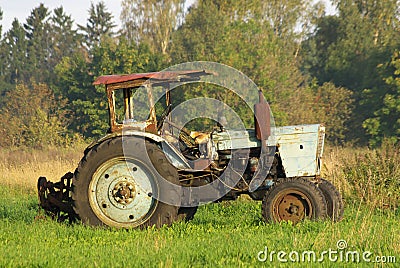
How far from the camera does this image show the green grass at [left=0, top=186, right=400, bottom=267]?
674cm

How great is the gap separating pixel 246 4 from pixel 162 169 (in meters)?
42.7

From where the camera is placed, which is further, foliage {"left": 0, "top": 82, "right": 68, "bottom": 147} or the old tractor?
foliage {"left": 0, "top": 82, "right": 68, "bottom": 147}

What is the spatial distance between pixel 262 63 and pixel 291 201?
30.4 meters

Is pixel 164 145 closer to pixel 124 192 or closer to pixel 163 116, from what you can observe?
pixel 163 116

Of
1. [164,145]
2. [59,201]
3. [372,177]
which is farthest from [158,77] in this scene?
[372,177]

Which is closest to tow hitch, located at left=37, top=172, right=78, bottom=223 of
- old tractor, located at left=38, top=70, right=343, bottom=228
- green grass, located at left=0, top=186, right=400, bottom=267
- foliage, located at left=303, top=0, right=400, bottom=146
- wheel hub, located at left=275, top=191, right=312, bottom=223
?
old tractor, located at left=38, top=70, right=343, bottom=228

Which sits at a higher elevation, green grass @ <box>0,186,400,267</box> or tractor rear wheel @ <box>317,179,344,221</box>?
tractor rear wheel @ <box>317,179,344,221</box>

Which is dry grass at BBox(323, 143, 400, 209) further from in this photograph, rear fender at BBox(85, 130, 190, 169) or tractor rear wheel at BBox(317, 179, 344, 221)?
rear fender at BBox(85, 130, 190, 169)

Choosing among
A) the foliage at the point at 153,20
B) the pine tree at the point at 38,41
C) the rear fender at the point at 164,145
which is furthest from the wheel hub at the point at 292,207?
the pine tree at the point at 38,41

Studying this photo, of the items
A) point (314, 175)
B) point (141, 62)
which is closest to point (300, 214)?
point (314, 175)

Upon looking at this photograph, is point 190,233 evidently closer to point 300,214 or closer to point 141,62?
point 300,214

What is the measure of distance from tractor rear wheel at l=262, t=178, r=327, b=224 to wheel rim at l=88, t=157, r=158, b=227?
5.68 feet

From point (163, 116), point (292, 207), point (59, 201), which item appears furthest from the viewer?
point (59, 201)

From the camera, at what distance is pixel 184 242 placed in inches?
311
